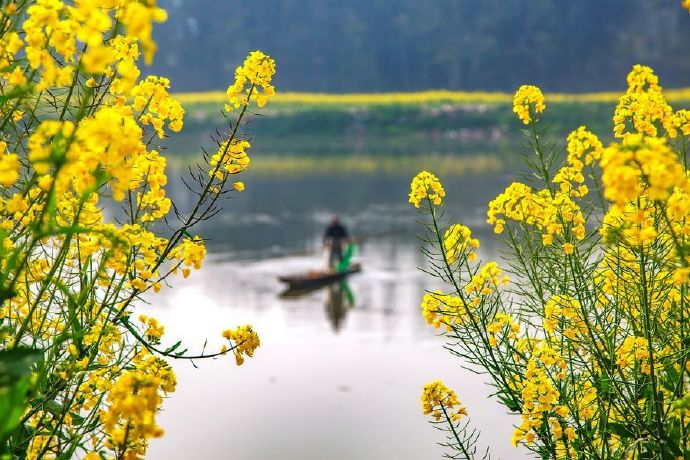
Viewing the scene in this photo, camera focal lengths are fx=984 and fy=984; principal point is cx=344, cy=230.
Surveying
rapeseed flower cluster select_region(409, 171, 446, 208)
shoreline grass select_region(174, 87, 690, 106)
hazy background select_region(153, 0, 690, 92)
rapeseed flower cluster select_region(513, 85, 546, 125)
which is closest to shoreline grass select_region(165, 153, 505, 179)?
shoreline grass select_region(174, 87, 690, 106)

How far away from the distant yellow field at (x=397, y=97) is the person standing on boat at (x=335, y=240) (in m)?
58.5

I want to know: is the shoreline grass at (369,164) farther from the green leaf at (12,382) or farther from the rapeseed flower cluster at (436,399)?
the green leaf at (12,382)

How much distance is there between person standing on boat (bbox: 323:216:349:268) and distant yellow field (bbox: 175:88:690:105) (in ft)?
192

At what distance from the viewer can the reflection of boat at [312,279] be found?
20094mm

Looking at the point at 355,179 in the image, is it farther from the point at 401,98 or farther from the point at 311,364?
the point at 401,98

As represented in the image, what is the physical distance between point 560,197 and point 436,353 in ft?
38.0

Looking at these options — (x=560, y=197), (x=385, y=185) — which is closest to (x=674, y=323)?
(x=560, y=197)

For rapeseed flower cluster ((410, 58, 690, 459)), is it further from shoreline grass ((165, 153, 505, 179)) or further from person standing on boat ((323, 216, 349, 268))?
shoreline grass ((165, 153, 505, 179))

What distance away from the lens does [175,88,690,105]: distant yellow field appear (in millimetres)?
79000

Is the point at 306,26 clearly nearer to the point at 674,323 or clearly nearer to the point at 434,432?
the point at 434,432

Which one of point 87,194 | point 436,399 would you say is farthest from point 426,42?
point 87,194

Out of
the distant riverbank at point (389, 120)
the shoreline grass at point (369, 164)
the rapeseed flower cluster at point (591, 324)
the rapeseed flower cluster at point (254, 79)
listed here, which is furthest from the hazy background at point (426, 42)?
the rapeseed flower cluster at point (254, 79)

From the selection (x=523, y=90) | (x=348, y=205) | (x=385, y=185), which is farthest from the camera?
(x=385, y=185)

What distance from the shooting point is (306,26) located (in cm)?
9656
